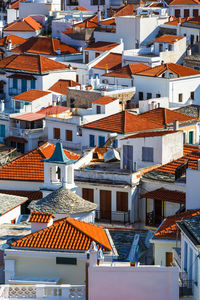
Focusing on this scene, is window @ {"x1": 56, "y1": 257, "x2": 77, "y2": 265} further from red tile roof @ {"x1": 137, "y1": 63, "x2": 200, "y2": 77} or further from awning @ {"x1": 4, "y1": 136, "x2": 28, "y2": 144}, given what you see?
red tile roof @ {"x1": 137, "y1": 63, "x2": 200, "y2": 77}

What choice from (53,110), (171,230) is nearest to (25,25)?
(53,110)

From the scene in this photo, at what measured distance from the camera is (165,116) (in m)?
67.6

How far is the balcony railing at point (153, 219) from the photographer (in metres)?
51.0

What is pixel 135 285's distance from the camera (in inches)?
1282

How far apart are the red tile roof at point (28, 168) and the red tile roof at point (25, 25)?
44968mm

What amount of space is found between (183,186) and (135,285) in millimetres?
18464

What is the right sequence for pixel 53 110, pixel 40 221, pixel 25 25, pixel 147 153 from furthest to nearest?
pixel 25 25
pixel 53 110
pixel 147 153
pixel 40 221

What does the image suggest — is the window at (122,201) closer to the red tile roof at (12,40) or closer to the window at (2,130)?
the window at (2,130)

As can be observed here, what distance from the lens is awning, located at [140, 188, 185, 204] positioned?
50684 millimetres

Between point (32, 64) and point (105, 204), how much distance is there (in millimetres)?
36817

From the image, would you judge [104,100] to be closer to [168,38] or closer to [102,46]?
[168,38]

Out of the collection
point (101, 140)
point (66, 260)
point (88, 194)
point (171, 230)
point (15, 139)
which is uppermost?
point (66, 260)

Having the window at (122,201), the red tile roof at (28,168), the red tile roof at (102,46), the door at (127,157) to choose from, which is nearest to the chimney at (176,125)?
the red tile roof at (28,168)

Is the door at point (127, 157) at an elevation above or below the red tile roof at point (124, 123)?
above
